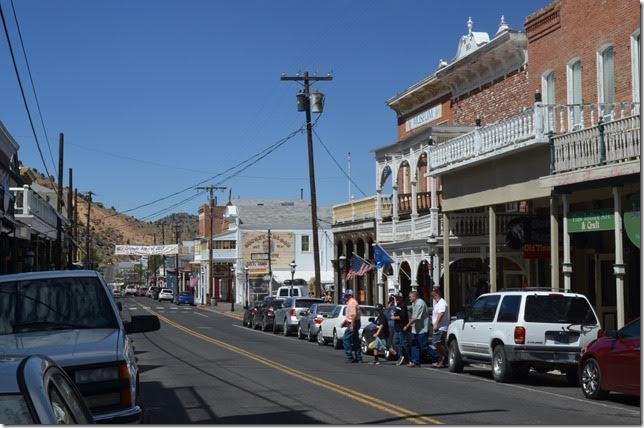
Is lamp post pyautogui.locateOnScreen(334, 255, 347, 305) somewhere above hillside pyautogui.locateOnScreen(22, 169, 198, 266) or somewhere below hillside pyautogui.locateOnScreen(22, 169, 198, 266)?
below

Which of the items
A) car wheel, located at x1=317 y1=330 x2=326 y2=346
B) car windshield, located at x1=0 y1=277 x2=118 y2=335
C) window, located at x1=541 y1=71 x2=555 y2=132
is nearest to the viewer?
car windshield, located at x1=0 y1=277 x2=118 y2=335

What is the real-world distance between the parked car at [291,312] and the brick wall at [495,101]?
9436 mm

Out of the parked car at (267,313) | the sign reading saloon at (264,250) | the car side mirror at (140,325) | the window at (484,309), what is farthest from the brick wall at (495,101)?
the sign reading saloon at (264,250)

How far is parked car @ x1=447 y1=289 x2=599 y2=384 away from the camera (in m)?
18.1

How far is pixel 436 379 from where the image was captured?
19328 millimetres

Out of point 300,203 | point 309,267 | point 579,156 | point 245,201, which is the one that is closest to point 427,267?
point 579,156

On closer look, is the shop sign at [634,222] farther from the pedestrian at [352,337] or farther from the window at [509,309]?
the pedestrian at [352,337]

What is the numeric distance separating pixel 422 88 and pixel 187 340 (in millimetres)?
14391

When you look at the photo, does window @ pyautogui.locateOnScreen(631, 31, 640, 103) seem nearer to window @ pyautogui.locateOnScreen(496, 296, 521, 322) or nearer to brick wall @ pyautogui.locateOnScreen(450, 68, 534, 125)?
brick wall @ pyautogui.locateOnScreen(450, 68, 534, 125)

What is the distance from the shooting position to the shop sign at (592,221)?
803 inches

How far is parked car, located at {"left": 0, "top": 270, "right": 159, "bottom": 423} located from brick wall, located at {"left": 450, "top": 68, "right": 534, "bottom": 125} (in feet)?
70.7

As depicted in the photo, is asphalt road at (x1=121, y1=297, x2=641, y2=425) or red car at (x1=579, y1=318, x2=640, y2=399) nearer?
asphalt road at (x1=121, y1=297, x2=641, y2=425)

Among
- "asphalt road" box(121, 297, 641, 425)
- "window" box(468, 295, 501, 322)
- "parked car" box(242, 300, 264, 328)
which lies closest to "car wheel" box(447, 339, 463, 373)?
"asphalt road" box(121, 297, 641, 425)

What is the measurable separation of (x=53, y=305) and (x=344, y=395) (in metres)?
6.97
